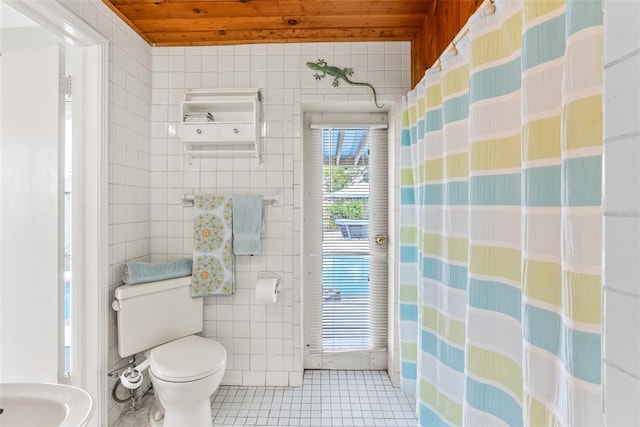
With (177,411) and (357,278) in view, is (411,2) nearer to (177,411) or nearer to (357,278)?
(357,278)

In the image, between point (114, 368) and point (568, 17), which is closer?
point (568, 17)

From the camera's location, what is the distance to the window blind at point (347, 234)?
7.77 feet

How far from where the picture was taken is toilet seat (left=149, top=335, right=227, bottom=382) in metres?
1.52

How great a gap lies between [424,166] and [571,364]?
102cm

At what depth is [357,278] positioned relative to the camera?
7.80 ft

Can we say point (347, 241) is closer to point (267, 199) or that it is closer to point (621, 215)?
point (267, 199)

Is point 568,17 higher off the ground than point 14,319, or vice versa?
point 568,17

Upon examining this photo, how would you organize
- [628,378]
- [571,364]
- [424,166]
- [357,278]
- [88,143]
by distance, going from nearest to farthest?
1. [628,378]
2. [571,364]
3. [424,166]
4. [88,143]
5. [357,278]

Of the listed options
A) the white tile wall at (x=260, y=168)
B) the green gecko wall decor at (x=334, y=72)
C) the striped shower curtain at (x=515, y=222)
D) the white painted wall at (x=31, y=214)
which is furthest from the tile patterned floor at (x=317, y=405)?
the green gecko wall decor at (x=334, y=72)

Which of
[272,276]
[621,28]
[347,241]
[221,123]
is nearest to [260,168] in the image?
[221,123]

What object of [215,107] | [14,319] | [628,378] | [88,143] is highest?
[215,107]

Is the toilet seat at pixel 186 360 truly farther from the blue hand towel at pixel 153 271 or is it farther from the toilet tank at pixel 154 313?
the blue hand towel at pixel 153 271

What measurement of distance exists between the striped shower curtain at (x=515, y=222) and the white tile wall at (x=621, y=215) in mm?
346

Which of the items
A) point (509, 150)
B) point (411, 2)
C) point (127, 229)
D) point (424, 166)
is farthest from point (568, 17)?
point (127, 229)
